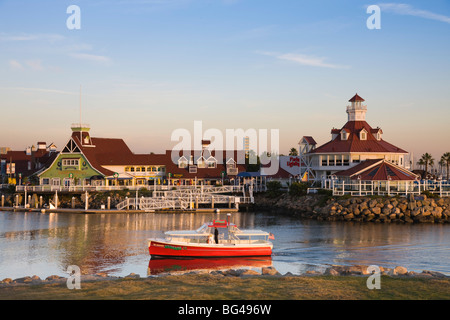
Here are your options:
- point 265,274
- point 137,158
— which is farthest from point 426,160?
point 265,274

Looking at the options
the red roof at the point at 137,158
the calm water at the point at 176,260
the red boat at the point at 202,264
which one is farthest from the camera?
the red roof at the point at 137,158

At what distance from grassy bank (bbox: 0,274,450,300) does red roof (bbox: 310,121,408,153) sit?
53318 mm

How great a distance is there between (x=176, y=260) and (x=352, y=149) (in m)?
45.2

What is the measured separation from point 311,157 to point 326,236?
36248 millimetres

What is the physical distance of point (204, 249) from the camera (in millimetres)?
32938

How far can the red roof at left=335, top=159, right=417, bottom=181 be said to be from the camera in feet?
193

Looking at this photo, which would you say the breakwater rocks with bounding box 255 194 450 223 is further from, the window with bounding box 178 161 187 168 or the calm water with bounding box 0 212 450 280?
the window with bounding box 178 161 187 168

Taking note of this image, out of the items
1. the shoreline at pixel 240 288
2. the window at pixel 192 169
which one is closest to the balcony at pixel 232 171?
the window at pixel 192 169

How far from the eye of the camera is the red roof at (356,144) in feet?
238

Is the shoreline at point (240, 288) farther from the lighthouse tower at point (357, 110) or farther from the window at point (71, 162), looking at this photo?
the window at point (71, 162)

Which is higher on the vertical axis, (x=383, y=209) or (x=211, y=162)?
(x=211, y=162)

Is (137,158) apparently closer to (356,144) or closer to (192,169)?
(192,169)

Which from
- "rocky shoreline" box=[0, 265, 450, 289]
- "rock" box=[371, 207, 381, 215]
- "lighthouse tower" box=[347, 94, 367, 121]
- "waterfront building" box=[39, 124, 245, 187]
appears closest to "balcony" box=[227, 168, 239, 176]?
"waterfront building" box=[39, 124, 245, 187]
